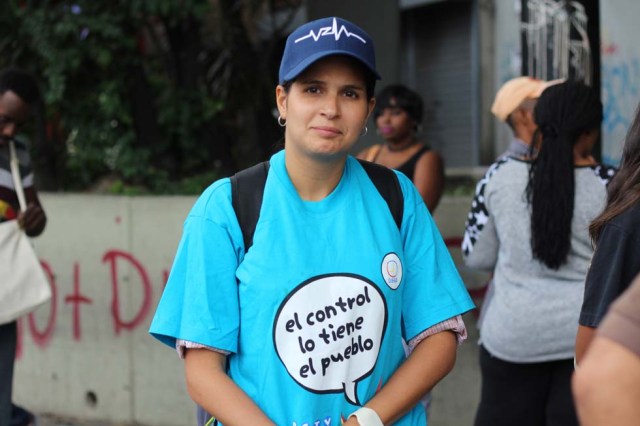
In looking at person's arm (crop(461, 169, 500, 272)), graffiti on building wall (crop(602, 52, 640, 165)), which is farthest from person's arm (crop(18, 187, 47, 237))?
graffiti on building wall (crop(602, 52, 640, 165))

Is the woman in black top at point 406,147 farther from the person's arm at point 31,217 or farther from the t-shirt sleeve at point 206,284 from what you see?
the t-shirt sleeve at point 206,284

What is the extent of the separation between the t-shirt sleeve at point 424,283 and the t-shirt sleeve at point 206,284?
44cm

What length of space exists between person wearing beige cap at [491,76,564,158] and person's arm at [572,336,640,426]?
2.85 metres

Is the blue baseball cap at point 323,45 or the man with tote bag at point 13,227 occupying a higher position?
the blue baseball cap at point 323,45

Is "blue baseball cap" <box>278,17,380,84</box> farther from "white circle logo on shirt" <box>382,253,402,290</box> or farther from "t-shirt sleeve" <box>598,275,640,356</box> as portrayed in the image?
"t-shirt sleeve" <box>598,275,640,356</box>

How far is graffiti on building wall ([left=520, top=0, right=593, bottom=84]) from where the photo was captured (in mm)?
5453

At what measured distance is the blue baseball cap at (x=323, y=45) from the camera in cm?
246

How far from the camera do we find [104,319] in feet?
22.6

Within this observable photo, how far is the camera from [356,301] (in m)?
2.44

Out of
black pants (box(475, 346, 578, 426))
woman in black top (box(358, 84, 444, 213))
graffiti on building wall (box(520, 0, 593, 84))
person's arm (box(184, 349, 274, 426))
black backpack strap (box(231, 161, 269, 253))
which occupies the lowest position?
black pants (box(475, 346, 578, 426))

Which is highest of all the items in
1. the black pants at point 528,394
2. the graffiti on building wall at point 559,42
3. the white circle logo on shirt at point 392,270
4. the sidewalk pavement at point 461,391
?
the graffiti on building wall at point 559,42

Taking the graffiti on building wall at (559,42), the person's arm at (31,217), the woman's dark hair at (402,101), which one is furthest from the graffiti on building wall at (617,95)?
the person's arm at (31,217)

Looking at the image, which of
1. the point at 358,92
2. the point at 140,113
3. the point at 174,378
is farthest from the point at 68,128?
the point at 358,92

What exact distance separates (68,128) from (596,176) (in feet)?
19.4
